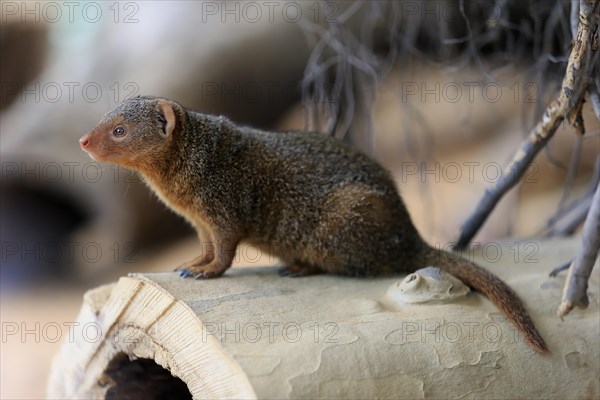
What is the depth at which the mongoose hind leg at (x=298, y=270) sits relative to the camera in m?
2.24

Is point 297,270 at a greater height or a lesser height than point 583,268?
lesser

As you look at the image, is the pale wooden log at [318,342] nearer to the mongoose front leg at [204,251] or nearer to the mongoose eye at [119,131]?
the mongoose front leg at [204,251]

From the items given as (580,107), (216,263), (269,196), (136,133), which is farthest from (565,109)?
(136,133)

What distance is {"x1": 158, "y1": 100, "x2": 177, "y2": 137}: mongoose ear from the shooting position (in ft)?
7.19

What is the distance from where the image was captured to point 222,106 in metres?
4.02

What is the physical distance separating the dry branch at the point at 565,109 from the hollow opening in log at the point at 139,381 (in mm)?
1191

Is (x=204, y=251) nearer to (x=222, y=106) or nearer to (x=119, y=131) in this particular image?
(x=119, y=131)

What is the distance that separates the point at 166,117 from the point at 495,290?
3.78ft

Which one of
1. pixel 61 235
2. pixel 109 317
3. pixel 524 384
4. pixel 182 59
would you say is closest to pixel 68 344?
pixel 109 317

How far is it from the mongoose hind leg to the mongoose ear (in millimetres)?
580

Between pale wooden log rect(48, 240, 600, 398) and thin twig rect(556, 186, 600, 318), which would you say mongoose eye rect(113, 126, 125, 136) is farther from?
thin twig rect(556, 186, 600, 318)

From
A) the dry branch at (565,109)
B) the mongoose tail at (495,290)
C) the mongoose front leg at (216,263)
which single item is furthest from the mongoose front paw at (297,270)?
the dry branch at (565,109)

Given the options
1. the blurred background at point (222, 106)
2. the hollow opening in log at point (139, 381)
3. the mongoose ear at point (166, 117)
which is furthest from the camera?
the blurred background at point (222, 106)

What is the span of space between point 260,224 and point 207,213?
0.19 metres
